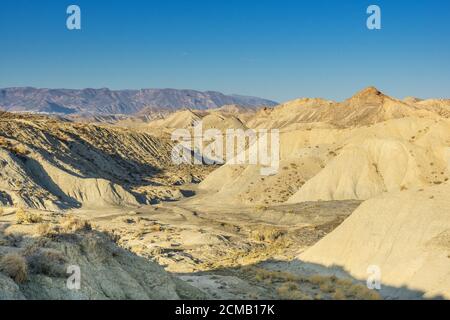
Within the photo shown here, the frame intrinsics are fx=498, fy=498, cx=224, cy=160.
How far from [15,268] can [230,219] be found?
33163 millimetres

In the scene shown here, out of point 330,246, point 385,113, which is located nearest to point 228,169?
point 330,246

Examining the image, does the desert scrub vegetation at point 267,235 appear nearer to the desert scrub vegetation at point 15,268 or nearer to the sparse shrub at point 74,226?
the sparse shrub at point 74,226

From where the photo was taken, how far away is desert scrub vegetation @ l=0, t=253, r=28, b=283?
11.2m

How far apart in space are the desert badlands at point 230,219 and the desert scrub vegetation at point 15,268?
0.03 metres

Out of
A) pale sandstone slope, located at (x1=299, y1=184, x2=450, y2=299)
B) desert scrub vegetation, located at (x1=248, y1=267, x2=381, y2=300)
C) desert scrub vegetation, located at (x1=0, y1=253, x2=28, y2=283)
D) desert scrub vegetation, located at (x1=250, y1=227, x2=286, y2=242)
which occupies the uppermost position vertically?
desert scrub vegetation, located at (x1=0, y1=253, x2=28, y2=283)

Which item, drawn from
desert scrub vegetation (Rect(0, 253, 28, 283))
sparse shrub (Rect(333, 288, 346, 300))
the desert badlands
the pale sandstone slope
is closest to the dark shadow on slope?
the desert badlands

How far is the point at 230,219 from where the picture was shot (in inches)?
1726

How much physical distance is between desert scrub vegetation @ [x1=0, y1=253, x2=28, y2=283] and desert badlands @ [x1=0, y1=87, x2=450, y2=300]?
29 millimetres

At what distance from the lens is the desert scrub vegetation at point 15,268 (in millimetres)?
11188

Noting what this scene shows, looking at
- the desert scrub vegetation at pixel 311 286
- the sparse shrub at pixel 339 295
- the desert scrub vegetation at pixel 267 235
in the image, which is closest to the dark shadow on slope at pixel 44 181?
the desert scrub vegetation at pixel 267 235

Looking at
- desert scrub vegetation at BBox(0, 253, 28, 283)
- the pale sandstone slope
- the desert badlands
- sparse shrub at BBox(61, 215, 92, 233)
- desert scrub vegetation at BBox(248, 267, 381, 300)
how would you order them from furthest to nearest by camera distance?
1. desert scrub vegetation at BBox(248, 267, 381, 300)
2. the pale sandstone slope
3. sparse shrub at BBox(61, 215, 92, 233)
4. the desert badlands
5. desert scrub vegetation at BBox(0, 253, 28, 283)

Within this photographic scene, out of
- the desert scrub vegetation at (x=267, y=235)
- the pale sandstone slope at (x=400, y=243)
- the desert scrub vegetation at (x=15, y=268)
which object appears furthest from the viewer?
the desert scrub vegetation at (x=267, y=235)

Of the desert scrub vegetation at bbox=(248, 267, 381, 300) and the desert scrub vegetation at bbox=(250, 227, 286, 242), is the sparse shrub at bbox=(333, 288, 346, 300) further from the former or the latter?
the desert scrub vegetation at bbox=(250, 227, 286, 242)

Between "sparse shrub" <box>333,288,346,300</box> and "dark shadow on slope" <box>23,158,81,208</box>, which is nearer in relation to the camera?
"sparse shrub" <box>333,288,346,300</box>
